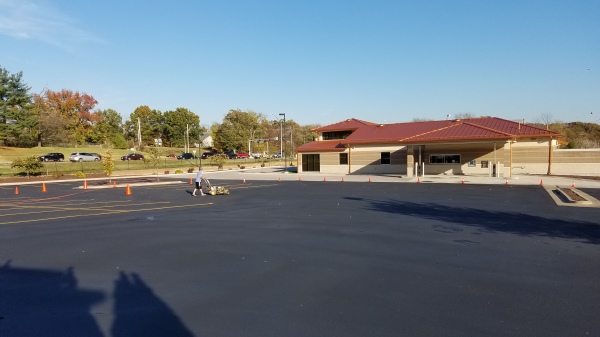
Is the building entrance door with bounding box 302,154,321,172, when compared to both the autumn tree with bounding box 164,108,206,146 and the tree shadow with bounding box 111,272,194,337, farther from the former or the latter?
the autumn tree with bounding box 164,108,206,146

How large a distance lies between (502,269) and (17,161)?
4377 centimetres

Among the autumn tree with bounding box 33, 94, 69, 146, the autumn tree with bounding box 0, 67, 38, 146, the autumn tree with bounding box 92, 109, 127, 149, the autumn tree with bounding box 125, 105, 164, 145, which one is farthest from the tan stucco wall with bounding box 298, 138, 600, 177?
the autumn tree with bounding box 125, 105, 164, 145

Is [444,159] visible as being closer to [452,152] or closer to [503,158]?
[452,152]

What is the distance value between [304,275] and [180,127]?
353 ft

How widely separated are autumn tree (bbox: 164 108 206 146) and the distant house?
72617 mm

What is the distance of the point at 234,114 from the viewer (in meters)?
98.2

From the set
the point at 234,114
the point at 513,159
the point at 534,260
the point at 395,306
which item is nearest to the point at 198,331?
the point at 395,306

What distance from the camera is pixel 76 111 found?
94.2m

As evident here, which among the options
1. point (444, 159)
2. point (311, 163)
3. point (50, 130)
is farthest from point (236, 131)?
point (444, 159)

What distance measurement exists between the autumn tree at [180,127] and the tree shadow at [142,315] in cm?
10422

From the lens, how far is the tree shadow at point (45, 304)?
185 inches

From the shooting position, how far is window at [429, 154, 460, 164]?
3559cm

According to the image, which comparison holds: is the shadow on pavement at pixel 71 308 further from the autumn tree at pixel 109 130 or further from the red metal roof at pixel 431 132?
the autumn tree at pixel 109 130

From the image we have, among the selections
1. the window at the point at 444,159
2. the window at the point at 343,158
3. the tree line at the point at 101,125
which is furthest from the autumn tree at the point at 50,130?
the window at the point at 444,159
